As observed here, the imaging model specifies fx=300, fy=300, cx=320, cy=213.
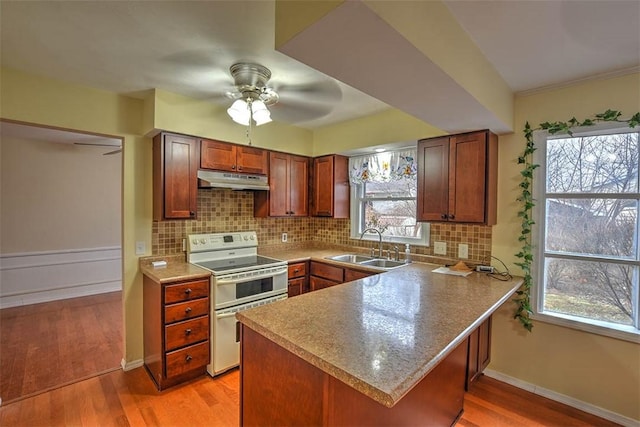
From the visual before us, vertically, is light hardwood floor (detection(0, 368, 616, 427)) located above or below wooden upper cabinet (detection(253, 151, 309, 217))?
below

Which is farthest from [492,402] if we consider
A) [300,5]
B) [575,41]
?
[300,5]

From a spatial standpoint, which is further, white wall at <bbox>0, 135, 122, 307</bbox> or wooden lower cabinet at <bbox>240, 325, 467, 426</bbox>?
white wall at <bbox>0, 135, 122, 307</bbox>

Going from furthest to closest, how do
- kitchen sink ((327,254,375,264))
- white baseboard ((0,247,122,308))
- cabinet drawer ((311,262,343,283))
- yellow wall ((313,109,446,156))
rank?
white baseboard ((0,247,122,308)) → kitchen sink ((327,254,375,264)) → cabinet drawer ((311,262,343,283)) → yellow wall ((313,109,446,156))

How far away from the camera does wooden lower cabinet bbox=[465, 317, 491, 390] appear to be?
2.14 m

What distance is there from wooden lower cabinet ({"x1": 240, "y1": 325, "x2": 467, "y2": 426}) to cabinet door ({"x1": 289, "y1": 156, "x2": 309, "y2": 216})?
2.18 meters

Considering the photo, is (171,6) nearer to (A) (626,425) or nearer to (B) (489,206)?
(B) (489,206)

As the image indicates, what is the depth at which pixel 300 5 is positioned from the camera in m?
1.02

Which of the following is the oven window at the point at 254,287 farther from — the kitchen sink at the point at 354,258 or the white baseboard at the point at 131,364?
the white baseboard at the point at 131,364

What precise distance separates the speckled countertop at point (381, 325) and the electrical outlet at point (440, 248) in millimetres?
669

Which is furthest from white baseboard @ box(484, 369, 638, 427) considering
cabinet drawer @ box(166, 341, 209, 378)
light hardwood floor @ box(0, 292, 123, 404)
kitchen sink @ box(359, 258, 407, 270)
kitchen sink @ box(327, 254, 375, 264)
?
light hardwood floor @ box(0, 292, 123, 404)

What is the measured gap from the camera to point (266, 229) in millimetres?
3631

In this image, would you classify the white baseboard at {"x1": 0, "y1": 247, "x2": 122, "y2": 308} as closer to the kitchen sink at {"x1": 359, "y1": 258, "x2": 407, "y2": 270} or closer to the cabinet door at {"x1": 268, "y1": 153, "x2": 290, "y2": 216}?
the cabinet door at {"x1": 268, "y1": 153, "x2": 290, "y2": 216}

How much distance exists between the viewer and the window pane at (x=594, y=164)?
2010mm

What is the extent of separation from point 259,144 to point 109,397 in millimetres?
2489
